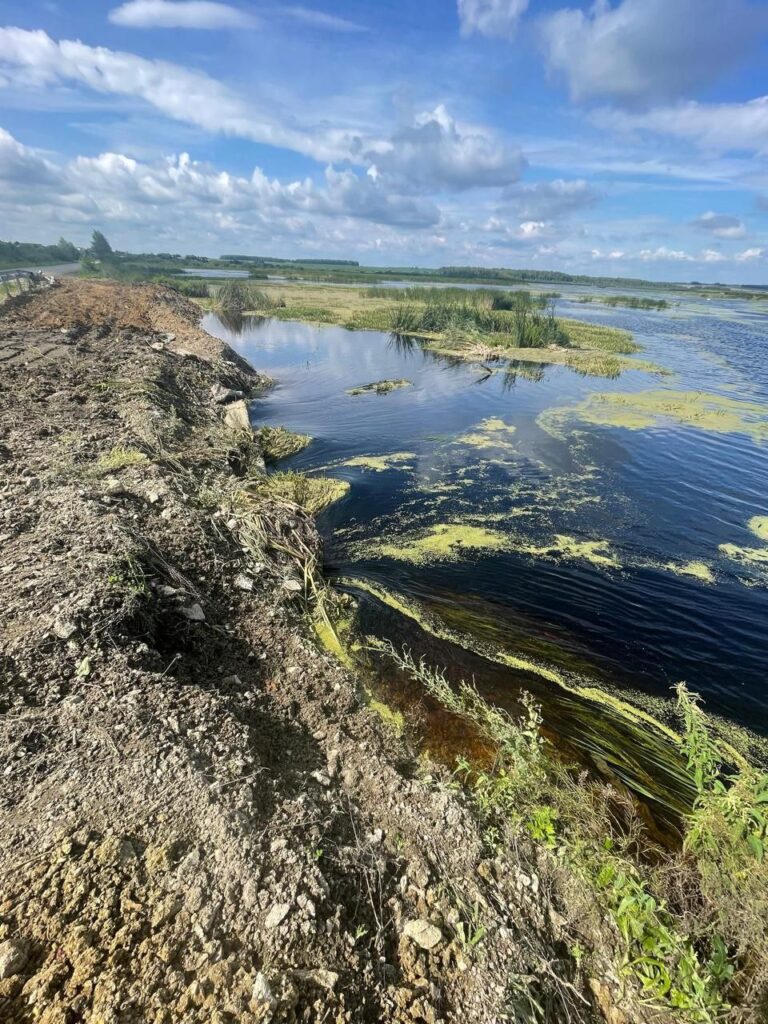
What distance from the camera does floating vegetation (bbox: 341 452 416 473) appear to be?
40.0ft

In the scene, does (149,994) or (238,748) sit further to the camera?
(238,748)

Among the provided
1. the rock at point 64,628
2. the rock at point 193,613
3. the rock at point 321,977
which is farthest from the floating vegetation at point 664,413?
the rock at point 321,977

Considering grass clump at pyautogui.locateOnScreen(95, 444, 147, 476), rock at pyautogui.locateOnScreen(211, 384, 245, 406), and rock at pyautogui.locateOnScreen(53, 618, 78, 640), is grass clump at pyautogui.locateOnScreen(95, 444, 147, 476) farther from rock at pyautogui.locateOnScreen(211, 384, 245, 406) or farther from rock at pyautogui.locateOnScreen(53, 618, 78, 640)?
rock at pyautogui.locateOnScreen(211, 384, 245, 406)

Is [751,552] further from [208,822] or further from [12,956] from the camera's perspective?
[12,956]

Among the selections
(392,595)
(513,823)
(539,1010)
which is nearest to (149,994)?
(539,1010)

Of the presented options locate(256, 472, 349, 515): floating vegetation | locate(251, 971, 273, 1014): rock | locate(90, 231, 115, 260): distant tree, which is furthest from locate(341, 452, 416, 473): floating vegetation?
locate(90, 231, 115, 260): distant tree

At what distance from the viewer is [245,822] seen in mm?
3084

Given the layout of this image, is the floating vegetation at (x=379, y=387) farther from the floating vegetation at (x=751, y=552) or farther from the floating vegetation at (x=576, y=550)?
the floating vegetation at (x=751, y=552)

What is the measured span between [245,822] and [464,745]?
91.4 inches

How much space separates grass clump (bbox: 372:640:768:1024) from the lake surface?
3.37ft

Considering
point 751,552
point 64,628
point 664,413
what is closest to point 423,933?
point 64,628

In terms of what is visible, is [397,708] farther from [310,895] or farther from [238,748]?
[310,895]

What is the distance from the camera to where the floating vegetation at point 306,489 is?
8.82 m

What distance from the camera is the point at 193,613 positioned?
16.2 feet
